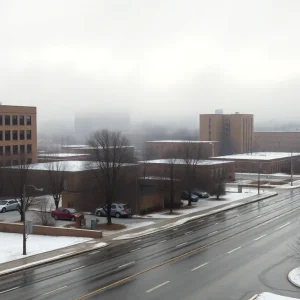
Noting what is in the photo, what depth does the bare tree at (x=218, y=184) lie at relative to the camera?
60406 mm

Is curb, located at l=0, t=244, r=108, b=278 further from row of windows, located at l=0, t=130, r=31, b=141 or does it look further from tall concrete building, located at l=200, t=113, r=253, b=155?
tall concrete building, located at l=200, t=113, r=253, b=155

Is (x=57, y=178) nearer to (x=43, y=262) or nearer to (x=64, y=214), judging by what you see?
(x=64, y=214)

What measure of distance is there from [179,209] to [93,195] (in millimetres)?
9395

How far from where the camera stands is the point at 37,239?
3450 cm

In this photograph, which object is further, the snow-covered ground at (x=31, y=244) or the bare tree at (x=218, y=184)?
the bare tree at (x=218, y=184)

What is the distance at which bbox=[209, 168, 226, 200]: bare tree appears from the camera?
6041cm

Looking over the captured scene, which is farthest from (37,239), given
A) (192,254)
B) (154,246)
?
(192,254)

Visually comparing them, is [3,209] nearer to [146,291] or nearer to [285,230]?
[285,230]

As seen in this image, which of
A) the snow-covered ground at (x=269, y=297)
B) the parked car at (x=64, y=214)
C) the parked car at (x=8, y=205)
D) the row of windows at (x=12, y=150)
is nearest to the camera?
the snow-covered ground at (x=269, y=297)

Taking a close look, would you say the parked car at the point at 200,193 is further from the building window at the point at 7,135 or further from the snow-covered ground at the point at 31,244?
the building window at the point at 7,135

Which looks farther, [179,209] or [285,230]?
[179,209]

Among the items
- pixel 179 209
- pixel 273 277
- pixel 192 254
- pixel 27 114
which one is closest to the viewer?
pixel 273 277

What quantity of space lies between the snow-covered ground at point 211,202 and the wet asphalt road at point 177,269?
8.50 metres

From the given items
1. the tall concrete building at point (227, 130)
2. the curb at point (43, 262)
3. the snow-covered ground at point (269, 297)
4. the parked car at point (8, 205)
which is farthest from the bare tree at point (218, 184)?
the tall concrete building at point (227, 130)
